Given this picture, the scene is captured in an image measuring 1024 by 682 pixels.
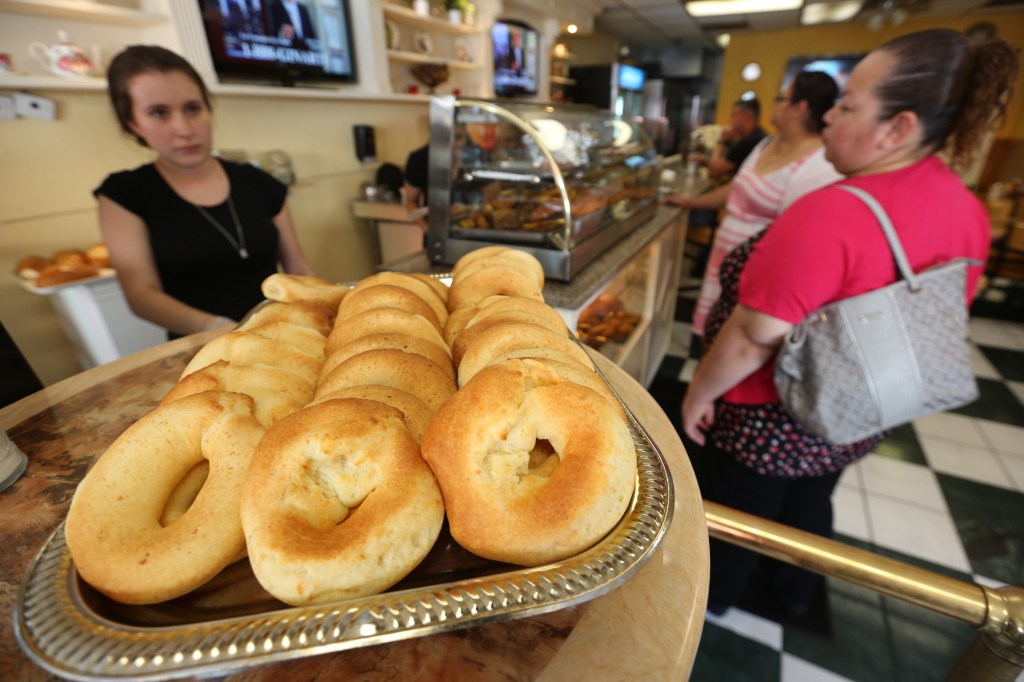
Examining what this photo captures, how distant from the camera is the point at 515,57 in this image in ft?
22.5

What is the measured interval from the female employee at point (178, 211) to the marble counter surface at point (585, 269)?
758 mm

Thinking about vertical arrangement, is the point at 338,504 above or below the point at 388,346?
below

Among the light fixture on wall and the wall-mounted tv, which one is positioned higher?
the light fixture on wall

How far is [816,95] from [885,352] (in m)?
2.07

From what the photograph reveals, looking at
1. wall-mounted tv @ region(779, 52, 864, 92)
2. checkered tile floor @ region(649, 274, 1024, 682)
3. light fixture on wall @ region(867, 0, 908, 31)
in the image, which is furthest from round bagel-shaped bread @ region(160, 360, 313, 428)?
wall-mounted tv @ region(779, 52, 864, 92)

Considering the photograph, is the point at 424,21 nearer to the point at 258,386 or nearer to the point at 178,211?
the point at 178,211

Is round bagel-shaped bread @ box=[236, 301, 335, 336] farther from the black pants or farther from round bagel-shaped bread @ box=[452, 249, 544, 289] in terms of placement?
the black pants

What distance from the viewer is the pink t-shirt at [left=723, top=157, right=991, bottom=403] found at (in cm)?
135

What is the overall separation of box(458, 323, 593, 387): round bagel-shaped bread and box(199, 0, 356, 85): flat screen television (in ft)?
12.8

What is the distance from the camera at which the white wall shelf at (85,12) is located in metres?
2.60

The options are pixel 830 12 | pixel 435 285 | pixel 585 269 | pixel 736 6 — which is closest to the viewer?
pixel 435 285

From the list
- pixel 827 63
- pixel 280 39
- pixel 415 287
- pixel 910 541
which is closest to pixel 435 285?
pixel 415 287

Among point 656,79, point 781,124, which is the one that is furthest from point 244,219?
point 656,79

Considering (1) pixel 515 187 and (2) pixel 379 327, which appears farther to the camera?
(1) pixel 515 187
